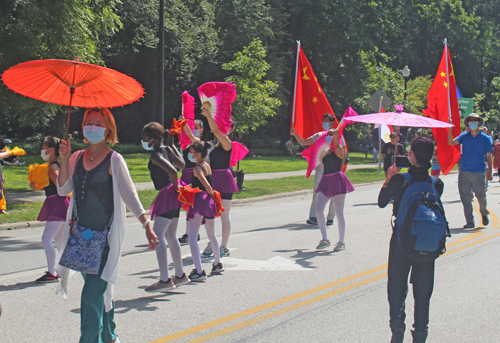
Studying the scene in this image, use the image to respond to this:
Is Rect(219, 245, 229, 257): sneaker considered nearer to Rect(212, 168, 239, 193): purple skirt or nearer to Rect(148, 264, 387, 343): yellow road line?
Rect(212, 168, 239, 193): purple skirt

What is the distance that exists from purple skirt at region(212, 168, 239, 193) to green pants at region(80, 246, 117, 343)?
367 cm

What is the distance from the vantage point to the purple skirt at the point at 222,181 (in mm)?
7660

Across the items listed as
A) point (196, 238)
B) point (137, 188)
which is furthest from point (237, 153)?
point (137, 188)

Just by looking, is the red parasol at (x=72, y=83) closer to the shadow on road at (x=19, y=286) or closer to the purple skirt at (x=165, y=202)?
the purple skirt at (x=165, y=202)

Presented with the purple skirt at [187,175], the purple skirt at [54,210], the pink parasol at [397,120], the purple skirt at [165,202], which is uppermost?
the pink parasol at [397,120]

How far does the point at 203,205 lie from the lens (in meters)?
6.59

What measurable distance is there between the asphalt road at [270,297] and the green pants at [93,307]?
0.75m

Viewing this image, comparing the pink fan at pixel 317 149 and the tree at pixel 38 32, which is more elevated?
the tree at pixel 38 32

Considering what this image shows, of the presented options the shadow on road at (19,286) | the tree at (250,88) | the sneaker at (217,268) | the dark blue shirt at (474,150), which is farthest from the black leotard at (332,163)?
the tree at (250,88)

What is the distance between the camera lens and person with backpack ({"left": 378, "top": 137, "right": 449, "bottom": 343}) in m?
4.20

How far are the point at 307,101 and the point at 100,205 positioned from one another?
7743 mm

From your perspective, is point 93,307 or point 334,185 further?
point 334,185

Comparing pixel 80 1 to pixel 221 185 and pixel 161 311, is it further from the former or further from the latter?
pixel 161 311

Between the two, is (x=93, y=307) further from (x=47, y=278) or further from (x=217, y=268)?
(x=217, y=268)
